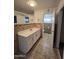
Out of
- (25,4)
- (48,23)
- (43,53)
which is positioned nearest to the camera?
(25,4)

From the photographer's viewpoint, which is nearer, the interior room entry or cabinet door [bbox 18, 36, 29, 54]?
cabinet door [bbox 18, 36, 29, 54]

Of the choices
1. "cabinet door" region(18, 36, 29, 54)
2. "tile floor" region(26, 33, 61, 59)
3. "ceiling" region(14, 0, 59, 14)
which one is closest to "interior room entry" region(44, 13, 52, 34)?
"ceiling" region(14, 0, 59, 14)

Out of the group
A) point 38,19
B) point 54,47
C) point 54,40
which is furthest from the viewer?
point 38,19

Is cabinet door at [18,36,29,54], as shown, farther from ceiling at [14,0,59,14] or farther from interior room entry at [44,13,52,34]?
interior room entry at [44,13,52,34]

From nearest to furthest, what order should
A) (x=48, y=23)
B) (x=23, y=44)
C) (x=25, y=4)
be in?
(x=23, y=44), (x=25, y=4), (x=48, y=23)

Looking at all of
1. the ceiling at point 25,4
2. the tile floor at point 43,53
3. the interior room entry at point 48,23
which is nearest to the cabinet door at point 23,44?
the tile floor at point 43,53

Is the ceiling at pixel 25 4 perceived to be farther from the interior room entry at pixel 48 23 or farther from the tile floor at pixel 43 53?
the tile floor at pixel 43 53

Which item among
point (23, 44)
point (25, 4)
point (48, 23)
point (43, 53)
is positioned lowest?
point (43, 53)

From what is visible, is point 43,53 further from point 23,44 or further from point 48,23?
point 48,23

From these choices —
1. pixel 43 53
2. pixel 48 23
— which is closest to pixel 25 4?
pixel 43 53
